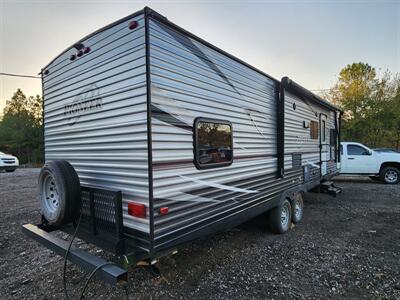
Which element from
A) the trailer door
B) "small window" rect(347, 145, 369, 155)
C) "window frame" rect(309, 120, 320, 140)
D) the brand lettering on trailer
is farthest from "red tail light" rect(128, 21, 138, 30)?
"small window" rect(347, 145, 369, 155)

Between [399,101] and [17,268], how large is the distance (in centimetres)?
2383

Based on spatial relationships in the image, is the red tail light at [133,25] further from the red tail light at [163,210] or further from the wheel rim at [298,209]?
the wheel rim at [298,209]

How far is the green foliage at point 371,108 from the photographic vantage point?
64.3ft

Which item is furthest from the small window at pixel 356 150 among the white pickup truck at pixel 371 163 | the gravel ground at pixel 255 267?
the gravel ground at pixel 255 267

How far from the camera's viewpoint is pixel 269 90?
4633 millimetres

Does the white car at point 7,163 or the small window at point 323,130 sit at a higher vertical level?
the small window at point 323,130

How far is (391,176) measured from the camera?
10.7 m

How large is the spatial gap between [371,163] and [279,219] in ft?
28.2

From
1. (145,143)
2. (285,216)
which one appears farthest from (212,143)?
(285,216)

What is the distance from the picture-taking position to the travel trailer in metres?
2.37

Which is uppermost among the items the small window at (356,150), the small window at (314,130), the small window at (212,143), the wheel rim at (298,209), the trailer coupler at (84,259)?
the small window at (314,130)

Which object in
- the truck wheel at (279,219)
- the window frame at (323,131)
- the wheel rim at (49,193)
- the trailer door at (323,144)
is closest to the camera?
the wheel rim at (49,193)

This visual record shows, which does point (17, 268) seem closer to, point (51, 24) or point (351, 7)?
point (51, 24)

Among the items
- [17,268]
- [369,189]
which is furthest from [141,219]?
[369,189]
